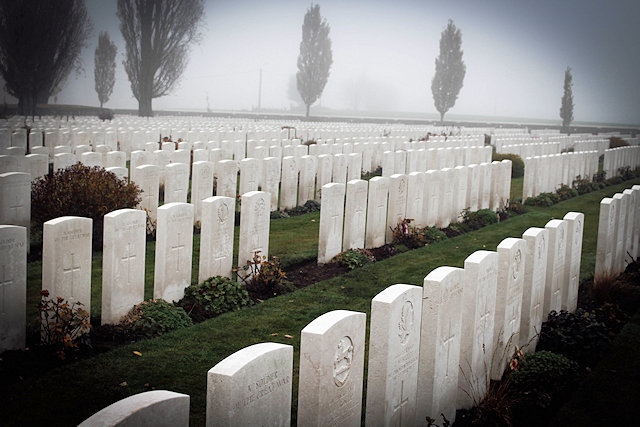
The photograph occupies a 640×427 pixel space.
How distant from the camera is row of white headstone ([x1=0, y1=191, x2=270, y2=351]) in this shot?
218 inches

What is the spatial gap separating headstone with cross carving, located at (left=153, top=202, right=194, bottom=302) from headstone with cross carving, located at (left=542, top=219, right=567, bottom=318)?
3.59m

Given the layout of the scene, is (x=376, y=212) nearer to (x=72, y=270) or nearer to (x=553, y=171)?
(x=72, y=270)

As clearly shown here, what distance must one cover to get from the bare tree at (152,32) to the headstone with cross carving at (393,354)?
3838 centimetres

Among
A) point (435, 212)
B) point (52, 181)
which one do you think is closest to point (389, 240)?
point (435, 212)

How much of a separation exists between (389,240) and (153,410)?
26.1ft

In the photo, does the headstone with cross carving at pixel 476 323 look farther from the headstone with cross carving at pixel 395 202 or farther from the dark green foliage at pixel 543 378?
the headstone with cross carving at pixel 395 202

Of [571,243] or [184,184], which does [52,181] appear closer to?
[184,184]

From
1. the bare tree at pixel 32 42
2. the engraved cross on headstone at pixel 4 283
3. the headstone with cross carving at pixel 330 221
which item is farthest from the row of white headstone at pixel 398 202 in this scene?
the bare tree at pixel 32 42

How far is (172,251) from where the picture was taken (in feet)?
Answer: 23.1

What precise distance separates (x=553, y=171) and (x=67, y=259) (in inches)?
517

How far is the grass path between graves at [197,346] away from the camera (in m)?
4.82

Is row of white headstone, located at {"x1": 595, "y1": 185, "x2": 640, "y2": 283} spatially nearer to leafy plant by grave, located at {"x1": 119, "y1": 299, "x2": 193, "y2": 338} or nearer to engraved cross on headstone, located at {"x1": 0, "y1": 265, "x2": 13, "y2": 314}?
leafy plant by grave, located at {"x1": 119, "y1": 299, "x2": 193, "y2": 338}

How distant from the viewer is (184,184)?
10.6 m

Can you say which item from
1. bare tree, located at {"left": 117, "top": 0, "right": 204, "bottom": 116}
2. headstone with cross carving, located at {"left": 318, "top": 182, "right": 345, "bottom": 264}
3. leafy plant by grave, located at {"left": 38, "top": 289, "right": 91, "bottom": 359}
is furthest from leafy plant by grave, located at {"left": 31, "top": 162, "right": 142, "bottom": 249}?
bare tree, located at {"left": 117, "top": 0, "right": 204, "bottom": 116}
